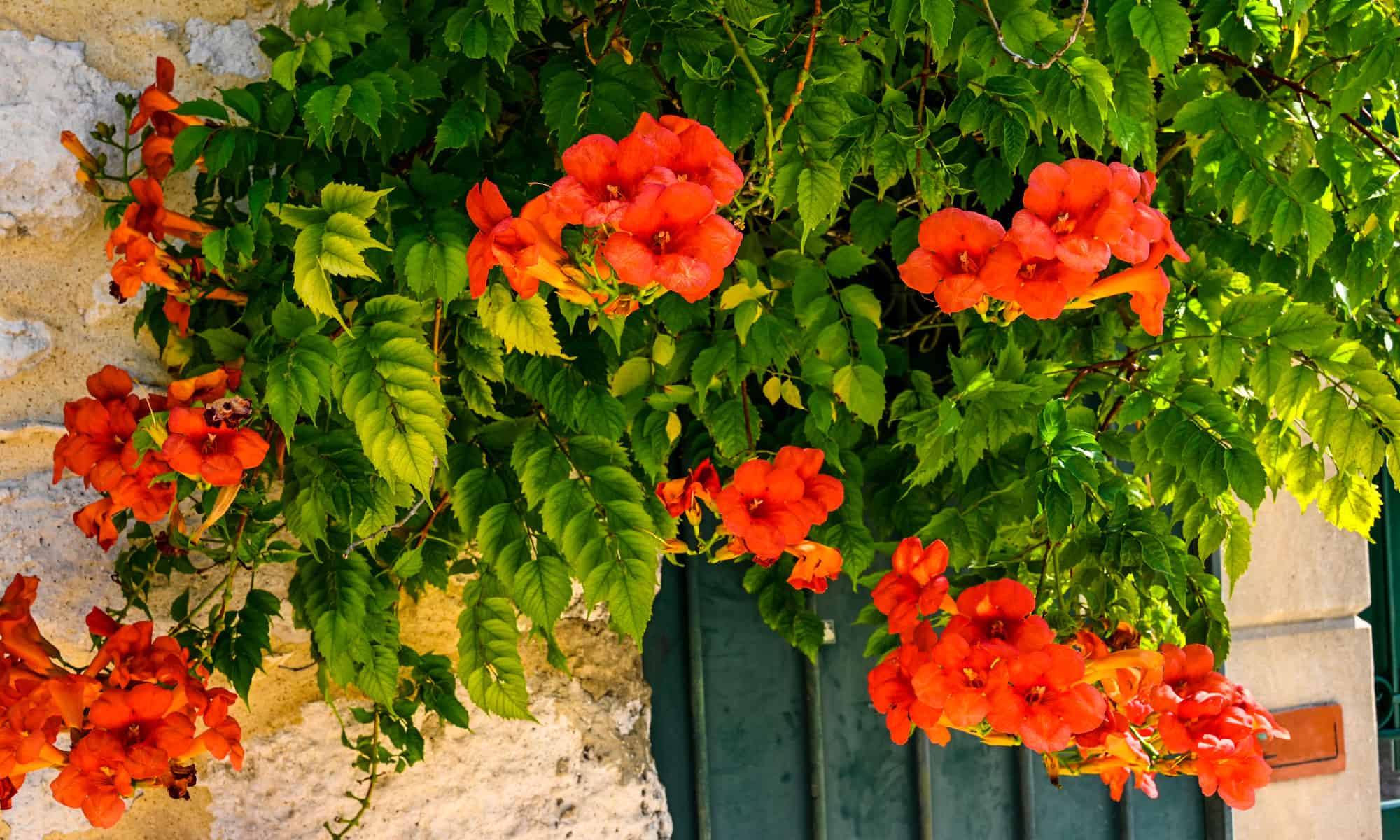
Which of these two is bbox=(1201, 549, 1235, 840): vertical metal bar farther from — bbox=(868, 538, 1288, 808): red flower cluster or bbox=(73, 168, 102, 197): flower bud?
bbox=(73, 168, 102, 197): flower bud

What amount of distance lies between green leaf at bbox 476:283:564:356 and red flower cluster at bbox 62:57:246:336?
1.27 ft

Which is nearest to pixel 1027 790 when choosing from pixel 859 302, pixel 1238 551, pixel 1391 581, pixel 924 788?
pixel 924 788

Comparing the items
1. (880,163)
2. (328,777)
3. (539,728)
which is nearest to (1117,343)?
(880,163)

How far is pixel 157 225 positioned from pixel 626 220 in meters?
0.72

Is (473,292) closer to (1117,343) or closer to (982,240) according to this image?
(982,240)

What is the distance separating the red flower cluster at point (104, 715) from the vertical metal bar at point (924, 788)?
1.23 meters

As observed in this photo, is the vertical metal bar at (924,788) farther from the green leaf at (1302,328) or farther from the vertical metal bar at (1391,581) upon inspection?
the vertical metal bar at (1391,581)

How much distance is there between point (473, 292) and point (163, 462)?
399mm

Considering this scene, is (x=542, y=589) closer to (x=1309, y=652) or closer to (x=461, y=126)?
(x=461, y=126)

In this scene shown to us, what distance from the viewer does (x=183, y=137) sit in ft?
4.59

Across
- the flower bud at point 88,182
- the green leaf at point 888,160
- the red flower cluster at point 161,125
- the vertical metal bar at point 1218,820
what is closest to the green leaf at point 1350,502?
the green leaf at point 888,160

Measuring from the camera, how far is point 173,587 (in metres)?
1.64

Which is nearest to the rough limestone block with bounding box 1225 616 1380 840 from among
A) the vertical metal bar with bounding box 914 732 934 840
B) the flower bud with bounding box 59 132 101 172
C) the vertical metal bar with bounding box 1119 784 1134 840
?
the vertical metal bar with bounding box 1119 784 1134 840

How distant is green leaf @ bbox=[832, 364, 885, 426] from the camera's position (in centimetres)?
149
